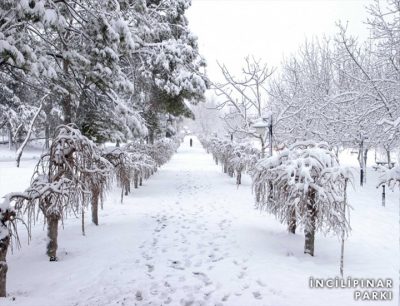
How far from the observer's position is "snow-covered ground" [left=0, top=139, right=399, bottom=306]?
427cm

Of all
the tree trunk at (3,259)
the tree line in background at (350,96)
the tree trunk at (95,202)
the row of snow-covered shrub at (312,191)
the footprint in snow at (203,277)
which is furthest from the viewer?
the tree line in background at (350,96)

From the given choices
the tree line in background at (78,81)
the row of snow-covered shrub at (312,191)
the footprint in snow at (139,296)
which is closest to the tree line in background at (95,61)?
the tree line in background at (78,81)

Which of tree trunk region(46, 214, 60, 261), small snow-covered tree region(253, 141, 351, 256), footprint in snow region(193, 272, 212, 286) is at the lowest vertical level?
footprint in snow region(193, 272, 212, 286)

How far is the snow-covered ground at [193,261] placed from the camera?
4273mm

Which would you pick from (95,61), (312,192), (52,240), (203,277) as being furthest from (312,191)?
(95,61)

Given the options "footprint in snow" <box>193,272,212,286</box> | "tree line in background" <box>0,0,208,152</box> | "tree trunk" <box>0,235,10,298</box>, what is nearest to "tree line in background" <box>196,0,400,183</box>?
"tree line in background" <box>0,0,208,152</box>

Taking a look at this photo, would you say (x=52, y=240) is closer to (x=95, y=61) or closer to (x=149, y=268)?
→ (x=149, y=268)

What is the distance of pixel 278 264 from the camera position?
527 centimetres

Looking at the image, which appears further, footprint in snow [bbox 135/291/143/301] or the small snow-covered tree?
the small snow-covered tree

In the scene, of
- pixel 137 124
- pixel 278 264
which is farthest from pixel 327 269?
pixel 137 124

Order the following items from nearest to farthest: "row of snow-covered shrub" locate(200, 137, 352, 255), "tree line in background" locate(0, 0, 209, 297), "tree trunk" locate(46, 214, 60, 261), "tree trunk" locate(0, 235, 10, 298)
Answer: "tree trunk" locate(0, 235, 10, 298), "tree line in background" locate(0, 0, 209, 297), "row of snow-covered shrub" locate(200, 137, 352, 255), "tree trunk" locate(46, 214, 60, 261)

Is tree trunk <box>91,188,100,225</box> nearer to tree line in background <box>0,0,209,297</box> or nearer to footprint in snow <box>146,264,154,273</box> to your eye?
tree line in background <box>0,0,209,297</box>

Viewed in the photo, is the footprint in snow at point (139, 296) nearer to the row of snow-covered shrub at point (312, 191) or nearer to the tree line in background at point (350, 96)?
the row of snow-covered shrub at point (312, 191)

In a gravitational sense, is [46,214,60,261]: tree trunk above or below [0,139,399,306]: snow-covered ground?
above
